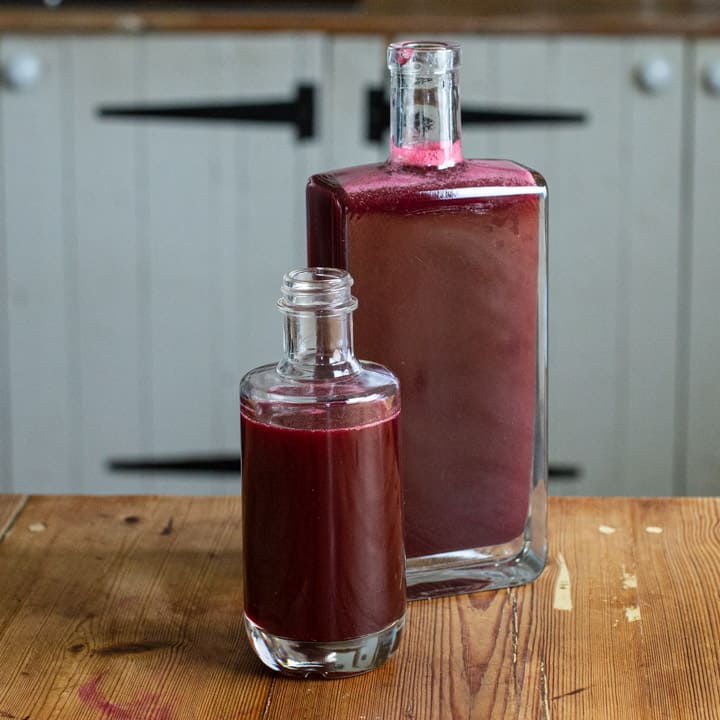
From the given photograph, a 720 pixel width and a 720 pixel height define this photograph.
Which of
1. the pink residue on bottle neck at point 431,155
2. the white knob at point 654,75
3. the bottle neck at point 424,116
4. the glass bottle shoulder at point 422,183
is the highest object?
the white knob at point 654,75

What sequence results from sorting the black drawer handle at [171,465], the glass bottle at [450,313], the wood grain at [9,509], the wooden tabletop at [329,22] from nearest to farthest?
the glass bottle at [450,313] → the wood grain at [9,509] → the wooden tabletop at [329,22] → the black drawer handle at [171,465]

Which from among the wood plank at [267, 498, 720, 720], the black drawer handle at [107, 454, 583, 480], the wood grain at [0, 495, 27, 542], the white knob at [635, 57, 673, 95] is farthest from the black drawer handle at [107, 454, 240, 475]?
the wood plank at [267, 498, 720, 720]

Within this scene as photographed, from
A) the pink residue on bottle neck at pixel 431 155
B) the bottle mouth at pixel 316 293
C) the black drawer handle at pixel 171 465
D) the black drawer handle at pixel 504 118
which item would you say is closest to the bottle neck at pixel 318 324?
the bottle mouth at pixel 316 293

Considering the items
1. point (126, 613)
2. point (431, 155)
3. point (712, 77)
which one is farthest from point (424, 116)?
point (712, 77)

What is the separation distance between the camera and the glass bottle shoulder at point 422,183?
2.35ft

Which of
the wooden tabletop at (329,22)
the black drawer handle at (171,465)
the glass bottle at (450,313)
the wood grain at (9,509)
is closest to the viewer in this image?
the glass bottle at (450,313)

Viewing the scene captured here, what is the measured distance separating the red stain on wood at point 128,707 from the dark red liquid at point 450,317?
0.70ft

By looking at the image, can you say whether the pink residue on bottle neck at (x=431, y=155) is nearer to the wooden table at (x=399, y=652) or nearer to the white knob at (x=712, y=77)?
the wooden table at (x=399, y=652)

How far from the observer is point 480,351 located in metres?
0.76

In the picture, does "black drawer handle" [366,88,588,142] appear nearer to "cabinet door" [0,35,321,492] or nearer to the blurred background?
the blurred background

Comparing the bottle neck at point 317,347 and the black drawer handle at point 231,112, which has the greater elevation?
the black drawer handle at point 231,112

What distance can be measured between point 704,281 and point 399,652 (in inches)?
58.4

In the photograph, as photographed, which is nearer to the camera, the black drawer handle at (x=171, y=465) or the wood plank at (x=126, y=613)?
the wood plank at (x=126, y=613)

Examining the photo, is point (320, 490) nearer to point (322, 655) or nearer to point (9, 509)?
point (322, 655)
